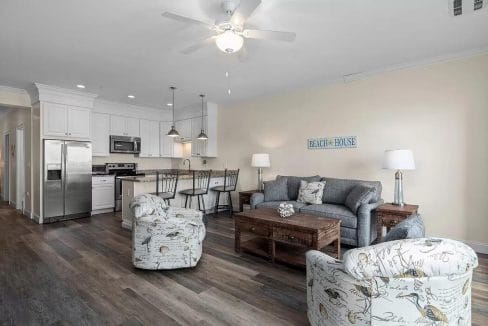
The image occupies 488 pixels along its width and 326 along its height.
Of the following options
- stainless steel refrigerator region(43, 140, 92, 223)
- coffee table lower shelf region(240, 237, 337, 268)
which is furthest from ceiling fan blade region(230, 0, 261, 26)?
stainless steel refrigerator region(43, 140, 92, 223)

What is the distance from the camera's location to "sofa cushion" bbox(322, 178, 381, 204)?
404 centimetres

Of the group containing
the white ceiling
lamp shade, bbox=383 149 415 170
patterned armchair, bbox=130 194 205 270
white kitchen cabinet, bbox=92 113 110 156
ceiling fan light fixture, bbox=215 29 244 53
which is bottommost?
patterned armchair, bbox=130 194 205 270

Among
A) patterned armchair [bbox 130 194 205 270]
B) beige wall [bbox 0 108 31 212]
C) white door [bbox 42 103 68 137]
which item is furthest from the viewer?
beige wall [bbox 0 108 31 212]

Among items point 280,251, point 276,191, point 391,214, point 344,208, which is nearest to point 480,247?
point 391,214

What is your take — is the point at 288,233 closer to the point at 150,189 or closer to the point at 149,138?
the point at 150,189

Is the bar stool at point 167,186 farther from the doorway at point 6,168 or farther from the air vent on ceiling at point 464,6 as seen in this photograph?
the doorway at point 6,168

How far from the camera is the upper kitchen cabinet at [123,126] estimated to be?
628 cm

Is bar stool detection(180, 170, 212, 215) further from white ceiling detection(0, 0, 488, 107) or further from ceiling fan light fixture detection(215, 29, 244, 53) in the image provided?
ceiling fan light fixture detection(215, 29, 244, 53)

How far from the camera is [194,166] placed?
7.20 meters

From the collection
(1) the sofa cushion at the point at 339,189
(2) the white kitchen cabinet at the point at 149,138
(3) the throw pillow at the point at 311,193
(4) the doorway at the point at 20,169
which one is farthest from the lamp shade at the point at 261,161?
(4) the doorway at the point at 20,169

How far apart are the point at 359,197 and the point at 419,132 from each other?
1.34m

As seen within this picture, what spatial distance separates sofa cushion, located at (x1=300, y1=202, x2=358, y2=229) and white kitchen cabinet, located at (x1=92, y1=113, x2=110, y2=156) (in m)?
4.83

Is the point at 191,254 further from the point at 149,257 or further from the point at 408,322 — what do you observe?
the point at 408,322

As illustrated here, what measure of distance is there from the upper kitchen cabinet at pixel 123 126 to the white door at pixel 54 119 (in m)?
1.19
